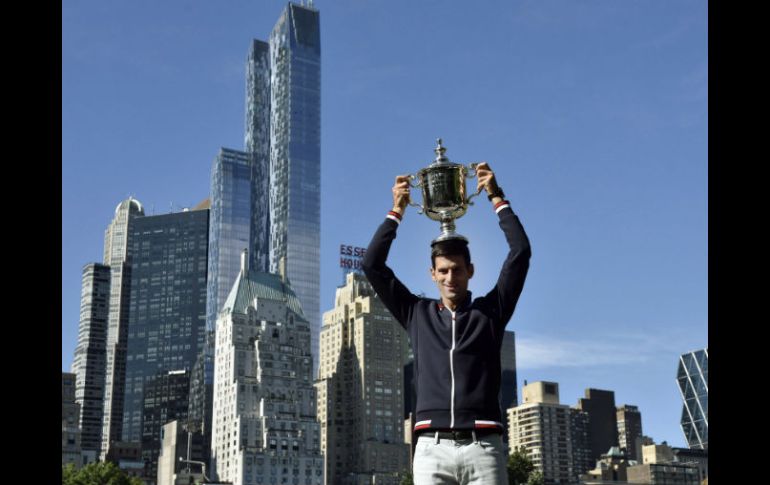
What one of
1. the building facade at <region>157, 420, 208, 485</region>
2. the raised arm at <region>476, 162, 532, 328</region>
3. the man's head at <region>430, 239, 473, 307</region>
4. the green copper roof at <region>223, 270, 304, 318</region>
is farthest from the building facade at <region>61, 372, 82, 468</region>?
the raised arm at <region>476, 162, 532, 328</region>

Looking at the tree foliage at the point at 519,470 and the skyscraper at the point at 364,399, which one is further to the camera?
the skyscraper at the point at 364,399

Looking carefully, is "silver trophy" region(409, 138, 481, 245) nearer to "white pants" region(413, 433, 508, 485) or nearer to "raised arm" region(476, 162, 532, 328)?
"raised arm" region(476, 162, 532, 328)

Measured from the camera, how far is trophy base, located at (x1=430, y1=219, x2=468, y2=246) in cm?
686

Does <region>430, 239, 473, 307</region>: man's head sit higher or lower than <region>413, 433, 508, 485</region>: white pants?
higher

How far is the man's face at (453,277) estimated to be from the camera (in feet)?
22.5

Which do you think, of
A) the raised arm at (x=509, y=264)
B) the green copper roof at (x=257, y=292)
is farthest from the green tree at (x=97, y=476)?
the raised arm at (x=509, y=264)

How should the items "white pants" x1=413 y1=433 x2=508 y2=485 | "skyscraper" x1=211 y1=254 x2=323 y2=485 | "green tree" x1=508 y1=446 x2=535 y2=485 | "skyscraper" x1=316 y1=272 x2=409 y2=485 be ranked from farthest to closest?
"skyscraper" x1=316 y1=272 x2=409 y2=485, "skyscraper" x1=211 y1=254 x2=323 y2=485, "green tree" x1=508 y1=446 x2=535 y2=485, "white pants" x1=413 y1=433 x2=508 y2=485

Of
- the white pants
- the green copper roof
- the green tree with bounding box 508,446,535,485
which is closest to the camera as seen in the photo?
the white pants

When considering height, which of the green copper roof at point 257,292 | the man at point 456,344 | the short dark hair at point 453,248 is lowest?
the man at point 456,344

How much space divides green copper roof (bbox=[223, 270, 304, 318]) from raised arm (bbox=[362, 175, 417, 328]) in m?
162

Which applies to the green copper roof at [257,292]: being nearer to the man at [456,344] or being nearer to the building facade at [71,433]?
the building facade at [71,433]

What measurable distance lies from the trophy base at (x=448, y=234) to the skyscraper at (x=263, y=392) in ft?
474
